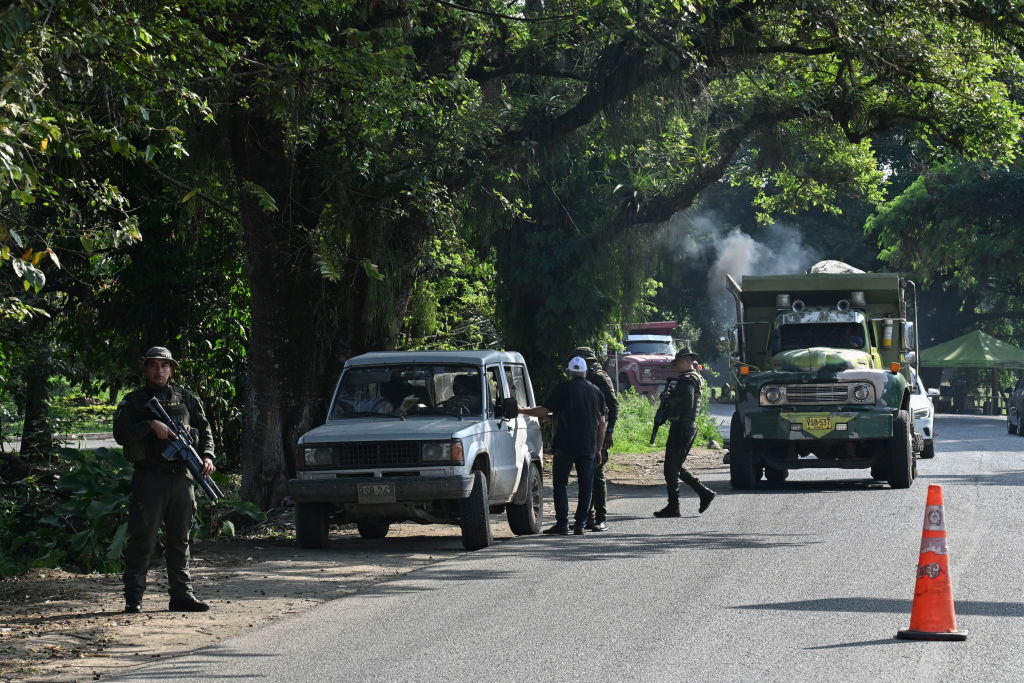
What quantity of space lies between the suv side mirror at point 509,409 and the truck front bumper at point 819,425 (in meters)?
6.34

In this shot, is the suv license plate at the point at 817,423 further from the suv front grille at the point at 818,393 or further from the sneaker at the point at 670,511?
the sneaker at the point at 670,511

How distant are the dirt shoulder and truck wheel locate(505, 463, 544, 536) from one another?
384 millimetres

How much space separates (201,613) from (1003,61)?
16.0 metres

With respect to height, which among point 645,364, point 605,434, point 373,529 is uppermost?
point 645,364

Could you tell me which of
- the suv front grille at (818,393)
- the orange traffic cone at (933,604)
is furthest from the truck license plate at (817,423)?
the orange traffic cone at (933,604)

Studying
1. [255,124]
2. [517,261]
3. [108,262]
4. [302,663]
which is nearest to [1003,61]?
[517,261]

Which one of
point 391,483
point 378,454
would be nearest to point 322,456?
point 378,454

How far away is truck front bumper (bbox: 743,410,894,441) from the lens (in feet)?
59.9

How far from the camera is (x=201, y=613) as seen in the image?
31.5 ft

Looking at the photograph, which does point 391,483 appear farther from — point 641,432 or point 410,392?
point 641,432

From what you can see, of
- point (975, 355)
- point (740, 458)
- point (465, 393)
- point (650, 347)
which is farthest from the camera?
point (975, 355)

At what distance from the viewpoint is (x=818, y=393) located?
1867 centimetres

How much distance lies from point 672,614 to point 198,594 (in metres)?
3.73

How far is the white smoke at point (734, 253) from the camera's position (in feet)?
195
